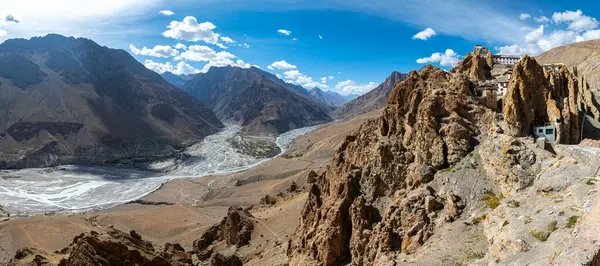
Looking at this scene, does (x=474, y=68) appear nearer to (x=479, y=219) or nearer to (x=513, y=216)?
(x=479, y=219)

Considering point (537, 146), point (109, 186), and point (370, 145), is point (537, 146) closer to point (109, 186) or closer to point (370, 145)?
point (370, 145)

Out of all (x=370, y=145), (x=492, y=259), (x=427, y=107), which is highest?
(x=427, y=107)

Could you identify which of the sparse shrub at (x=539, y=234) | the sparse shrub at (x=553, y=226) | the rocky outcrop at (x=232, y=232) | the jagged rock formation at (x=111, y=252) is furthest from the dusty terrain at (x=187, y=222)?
the sparse shrub at (x=553, y=226)

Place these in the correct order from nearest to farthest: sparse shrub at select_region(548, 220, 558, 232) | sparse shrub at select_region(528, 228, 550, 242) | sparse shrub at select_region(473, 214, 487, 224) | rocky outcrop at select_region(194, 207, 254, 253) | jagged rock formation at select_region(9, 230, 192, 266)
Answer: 1. sparse shrub at select_region(528, 228, 550, 242)
2. sparse shrub at select_region(548, 220, 558, 232)
3. sparse shrub at select_region(473, 214, 487, 224)
4. jagged rock formation at select_region(9, 230, 192, 266)
5. rocky outcrop at select_region(194, 207, 254, 253)

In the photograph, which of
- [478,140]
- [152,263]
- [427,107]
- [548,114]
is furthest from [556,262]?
[152,263]

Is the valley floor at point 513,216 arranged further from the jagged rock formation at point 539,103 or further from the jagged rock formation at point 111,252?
the jagged rock formation at point 111,252

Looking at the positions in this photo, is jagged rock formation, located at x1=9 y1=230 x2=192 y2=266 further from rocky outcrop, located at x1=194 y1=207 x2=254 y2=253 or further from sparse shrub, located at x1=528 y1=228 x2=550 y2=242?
sparse shrub, located at x1=528 y1=228 x2=550 y2=242

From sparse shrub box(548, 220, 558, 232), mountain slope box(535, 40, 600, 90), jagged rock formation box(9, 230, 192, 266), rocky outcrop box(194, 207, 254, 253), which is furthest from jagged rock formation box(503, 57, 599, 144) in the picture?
mountain slope box(535, 40, 600, 90)
